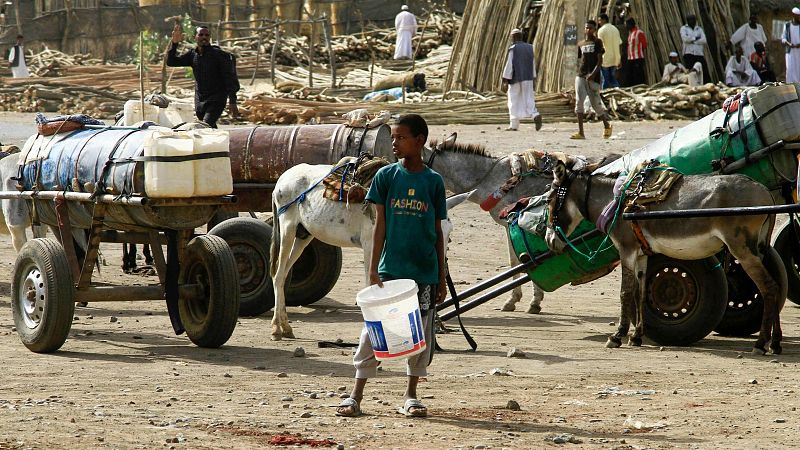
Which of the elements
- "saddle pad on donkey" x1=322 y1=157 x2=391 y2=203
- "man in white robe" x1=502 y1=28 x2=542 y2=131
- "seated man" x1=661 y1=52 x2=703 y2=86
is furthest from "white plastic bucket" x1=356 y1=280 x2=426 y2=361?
"seated man" x1=661 y1=52 x2=703 y2=86

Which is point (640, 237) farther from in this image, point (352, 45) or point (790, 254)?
point (352, 45)

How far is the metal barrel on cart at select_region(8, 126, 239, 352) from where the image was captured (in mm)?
9328

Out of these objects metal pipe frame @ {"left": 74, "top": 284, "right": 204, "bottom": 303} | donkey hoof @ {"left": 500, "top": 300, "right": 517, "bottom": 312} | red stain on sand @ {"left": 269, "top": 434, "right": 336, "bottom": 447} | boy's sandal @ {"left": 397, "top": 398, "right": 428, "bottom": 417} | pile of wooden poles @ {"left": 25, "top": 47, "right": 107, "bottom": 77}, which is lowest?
donkey hoof @ {"left": 500, "top": 300, "right": 517, "bottom": 312}

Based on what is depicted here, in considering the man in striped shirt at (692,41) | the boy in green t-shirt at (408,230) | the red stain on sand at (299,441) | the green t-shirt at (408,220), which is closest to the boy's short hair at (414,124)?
the boy in green t-shirt at (408,230)

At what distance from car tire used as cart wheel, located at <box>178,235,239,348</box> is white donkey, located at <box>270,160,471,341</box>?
2.83 ft

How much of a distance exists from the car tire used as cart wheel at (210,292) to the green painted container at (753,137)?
10.5ft

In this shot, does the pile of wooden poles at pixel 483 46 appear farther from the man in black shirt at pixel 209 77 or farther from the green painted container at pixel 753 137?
the green painted container at pixel 753 137

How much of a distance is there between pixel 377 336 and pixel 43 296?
3488mm

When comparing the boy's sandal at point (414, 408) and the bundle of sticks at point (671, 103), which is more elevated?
the bundle of sticks at point (671, 103)

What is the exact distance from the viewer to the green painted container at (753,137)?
1034cm

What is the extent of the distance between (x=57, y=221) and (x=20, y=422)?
3.79 meters

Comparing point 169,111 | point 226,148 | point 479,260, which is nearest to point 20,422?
point 226,148

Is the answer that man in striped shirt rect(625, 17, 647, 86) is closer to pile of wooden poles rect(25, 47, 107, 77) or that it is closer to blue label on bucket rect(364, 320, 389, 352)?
pile of wooden poles rect(25, 47, 107, 77)

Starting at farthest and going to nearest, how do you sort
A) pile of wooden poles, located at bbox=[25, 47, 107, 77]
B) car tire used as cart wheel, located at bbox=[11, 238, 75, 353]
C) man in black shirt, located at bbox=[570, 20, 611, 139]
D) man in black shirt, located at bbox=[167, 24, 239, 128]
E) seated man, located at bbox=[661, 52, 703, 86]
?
pile of wooden poles, located at bbox=[25, 47, 107, 77] < seated man, located at bbox=[661, 52, 703, 86] < man in black shirt, located at bbox=[570, 20, 611, 139] < man in black shirt, located at bbox=[167, 24, 239, 128] < car tire used as cart wheel, located at bbox=[11, 238, 75, 353]
